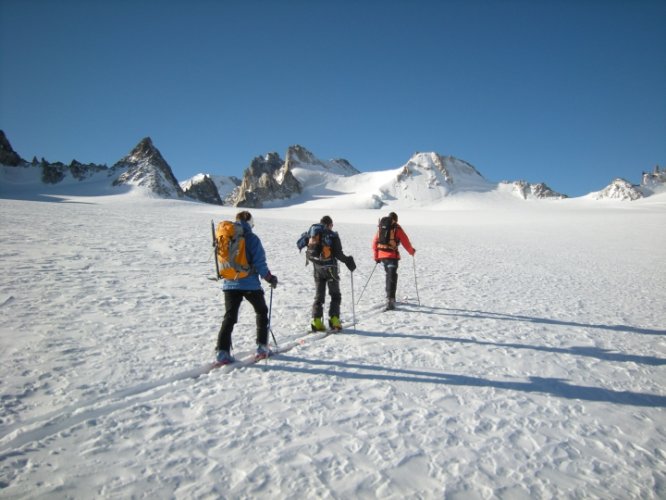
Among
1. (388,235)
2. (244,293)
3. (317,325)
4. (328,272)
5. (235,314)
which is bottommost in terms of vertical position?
(317,325)

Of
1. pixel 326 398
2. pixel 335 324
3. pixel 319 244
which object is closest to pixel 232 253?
pixel 319 244

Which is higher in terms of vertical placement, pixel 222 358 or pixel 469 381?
pixel 222 358

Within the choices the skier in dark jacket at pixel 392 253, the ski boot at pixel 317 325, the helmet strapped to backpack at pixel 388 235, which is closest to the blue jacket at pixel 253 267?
the ski boot at pixel 317 325

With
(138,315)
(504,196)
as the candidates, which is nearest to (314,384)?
(138,315)

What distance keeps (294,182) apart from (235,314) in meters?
171

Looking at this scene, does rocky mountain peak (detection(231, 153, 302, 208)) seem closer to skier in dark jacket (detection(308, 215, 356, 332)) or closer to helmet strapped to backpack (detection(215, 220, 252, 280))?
skier in dark jacket (detection(308, 215, 356, 332))

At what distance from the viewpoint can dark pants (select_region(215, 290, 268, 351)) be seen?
201 inches

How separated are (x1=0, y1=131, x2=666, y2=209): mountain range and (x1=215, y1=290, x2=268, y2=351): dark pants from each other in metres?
104

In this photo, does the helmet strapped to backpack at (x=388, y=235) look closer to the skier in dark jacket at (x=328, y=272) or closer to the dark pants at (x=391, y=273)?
the dark pants at (x=391, y=273)

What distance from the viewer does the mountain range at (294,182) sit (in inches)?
4031

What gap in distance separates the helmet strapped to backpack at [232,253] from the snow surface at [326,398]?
142 cm

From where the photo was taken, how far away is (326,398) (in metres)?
4.33

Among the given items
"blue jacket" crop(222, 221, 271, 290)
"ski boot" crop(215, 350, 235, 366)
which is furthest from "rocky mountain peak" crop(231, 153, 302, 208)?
"ski boot" crop(215, 350, 235, 366)

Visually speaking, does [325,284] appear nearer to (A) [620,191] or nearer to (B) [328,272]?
(B) [328,272]
